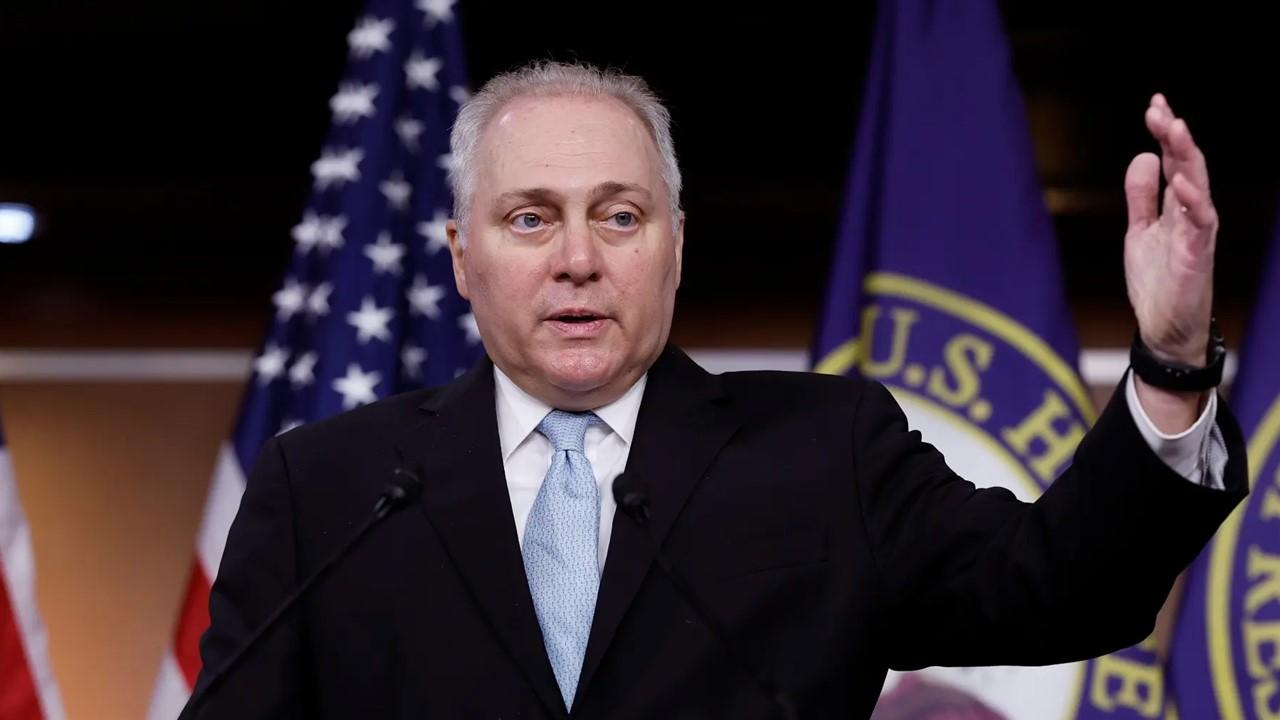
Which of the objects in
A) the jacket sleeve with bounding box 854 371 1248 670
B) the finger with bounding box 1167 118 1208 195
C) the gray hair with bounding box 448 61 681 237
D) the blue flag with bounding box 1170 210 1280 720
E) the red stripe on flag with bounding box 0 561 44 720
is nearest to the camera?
the finger with bounding box 1167 118 1208 195

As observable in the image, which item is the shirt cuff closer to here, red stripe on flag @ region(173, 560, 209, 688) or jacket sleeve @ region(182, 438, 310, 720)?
jacket sleeve @ region(182, 438, 310, 720)

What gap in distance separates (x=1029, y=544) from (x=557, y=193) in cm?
61

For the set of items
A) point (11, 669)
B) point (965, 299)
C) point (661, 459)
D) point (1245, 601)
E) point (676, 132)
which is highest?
point (676, 132)

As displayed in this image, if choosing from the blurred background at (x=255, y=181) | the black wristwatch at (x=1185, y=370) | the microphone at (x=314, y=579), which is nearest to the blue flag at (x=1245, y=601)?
the blurred background at (x=255, y=181)

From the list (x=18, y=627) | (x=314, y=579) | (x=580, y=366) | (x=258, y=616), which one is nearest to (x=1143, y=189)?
(x=580, y=366)

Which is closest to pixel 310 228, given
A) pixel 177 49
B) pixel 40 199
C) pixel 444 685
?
pixel 177 49

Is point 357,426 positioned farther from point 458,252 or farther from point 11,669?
point 11,669

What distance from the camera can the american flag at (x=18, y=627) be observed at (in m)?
2.88

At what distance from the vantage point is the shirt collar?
5.12ft

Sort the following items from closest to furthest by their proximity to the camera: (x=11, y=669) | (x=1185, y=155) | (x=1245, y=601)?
(x=1185, y=155), (x=1245, y=601), (x=11, y=669)

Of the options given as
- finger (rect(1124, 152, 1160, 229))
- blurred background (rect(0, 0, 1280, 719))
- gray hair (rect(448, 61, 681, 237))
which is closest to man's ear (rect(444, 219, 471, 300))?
gray hair (rect(448, 61, 681, 237))

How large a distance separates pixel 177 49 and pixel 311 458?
2.29 meters

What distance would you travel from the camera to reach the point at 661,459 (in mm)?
1475

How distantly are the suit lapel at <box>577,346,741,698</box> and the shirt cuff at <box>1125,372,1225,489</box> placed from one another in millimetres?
451
